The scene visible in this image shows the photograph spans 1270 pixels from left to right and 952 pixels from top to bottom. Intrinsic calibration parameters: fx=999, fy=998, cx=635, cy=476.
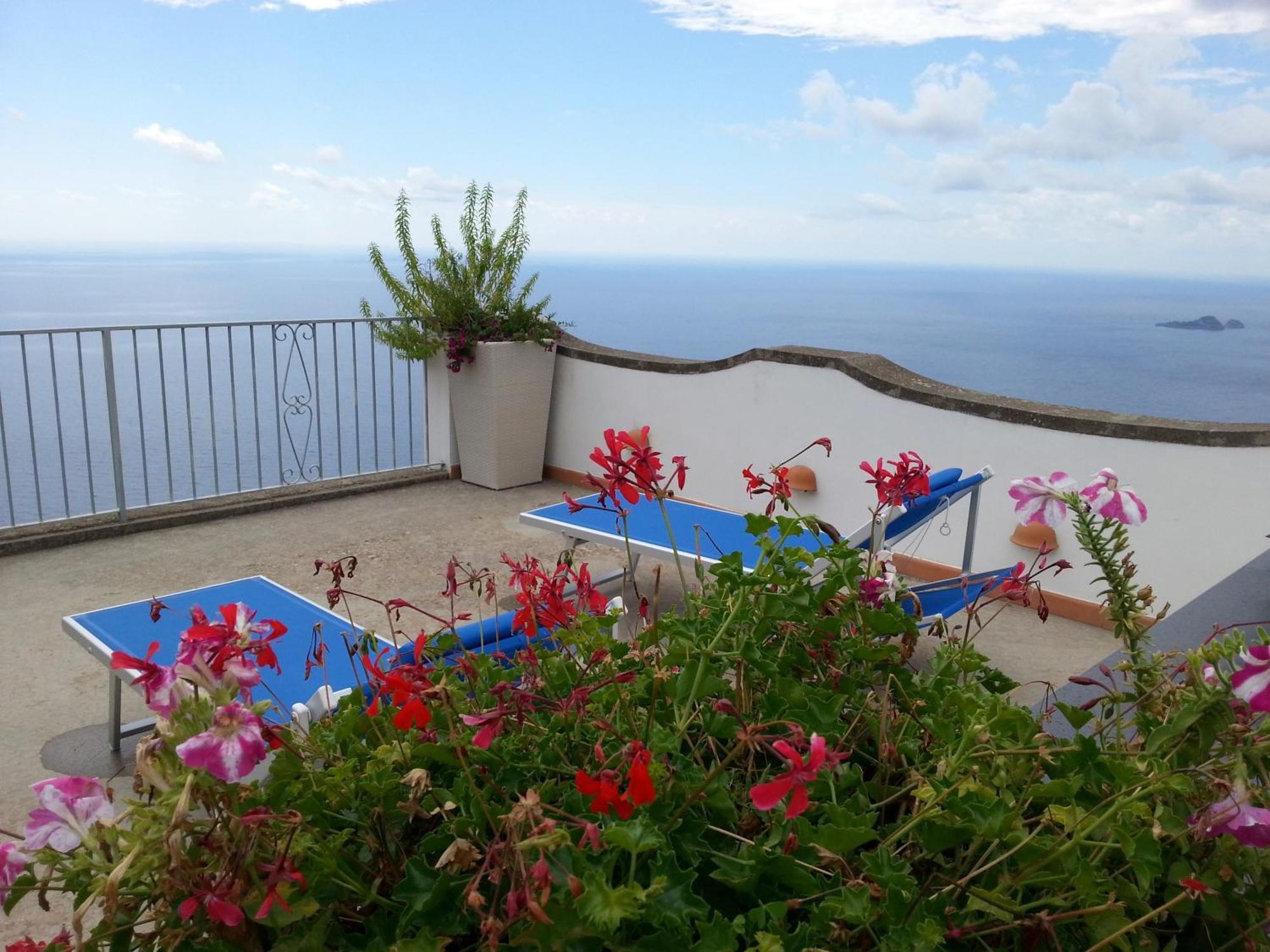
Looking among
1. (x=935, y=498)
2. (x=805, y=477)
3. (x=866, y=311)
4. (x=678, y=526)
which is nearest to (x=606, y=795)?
(x=935, y=498)

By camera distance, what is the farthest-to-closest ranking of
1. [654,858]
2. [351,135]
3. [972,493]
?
[351,135], [972,493], [654,858]

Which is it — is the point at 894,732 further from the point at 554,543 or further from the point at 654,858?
the point at 554,543

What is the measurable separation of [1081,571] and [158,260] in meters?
15.4

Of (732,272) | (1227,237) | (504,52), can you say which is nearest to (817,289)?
(732,272)

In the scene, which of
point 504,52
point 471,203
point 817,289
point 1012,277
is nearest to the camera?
point 471,203

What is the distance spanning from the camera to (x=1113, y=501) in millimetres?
803

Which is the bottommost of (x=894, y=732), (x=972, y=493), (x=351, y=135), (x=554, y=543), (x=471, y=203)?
(x=554, y=543)

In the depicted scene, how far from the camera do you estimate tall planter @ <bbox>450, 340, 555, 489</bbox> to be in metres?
6.25

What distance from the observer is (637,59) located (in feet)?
68.6

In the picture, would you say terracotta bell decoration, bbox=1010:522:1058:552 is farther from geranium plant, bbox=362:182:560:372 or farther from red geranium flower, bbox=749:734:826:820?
red geranium flower, bbox=749:734:826:820

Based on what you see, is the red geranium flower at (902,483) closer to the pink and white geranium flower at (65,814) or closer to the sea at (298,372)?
the pink and white geranium flower at (65,814)

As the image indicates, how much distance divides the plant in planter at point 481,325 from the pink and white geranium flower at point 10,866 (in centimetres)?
576

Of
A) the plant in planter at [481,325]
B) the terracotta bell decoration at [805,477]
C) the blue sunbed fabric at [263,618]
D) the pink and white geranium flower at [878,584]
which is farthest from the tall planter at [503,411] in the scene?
the pink and white geranium flower at [878,584]

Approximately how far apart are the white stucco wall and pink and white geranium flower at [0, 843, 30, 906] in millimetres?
3256
